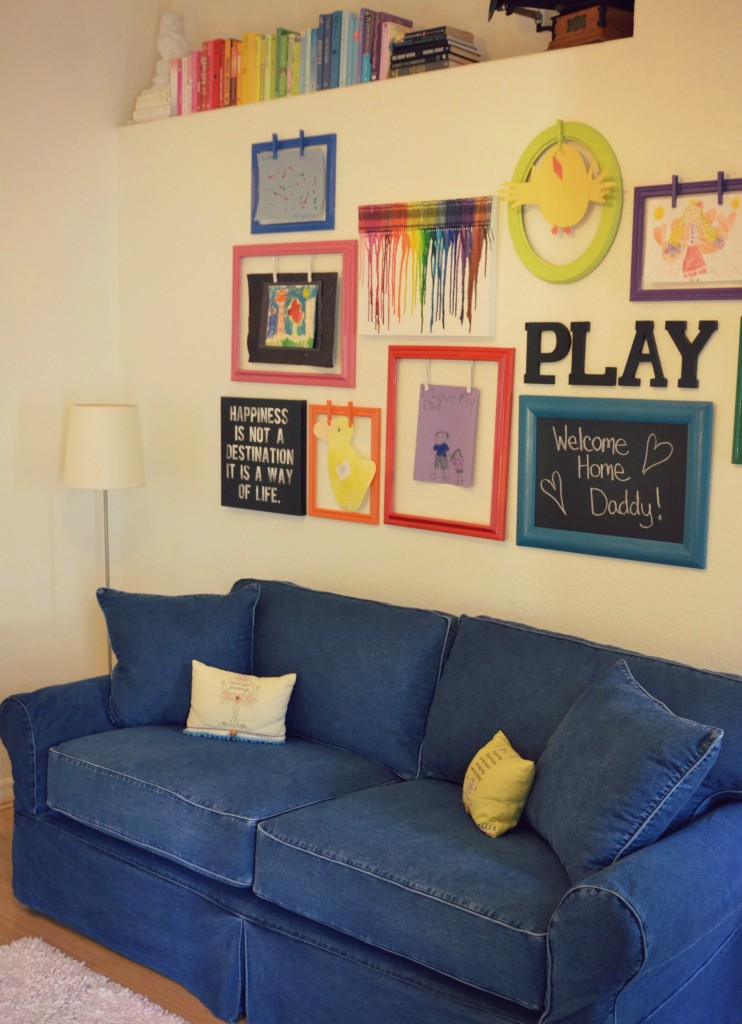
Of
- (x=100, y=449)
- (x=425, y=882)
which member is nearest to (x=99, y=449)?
(x=100, y=449)

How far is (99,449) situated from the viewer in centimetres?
390

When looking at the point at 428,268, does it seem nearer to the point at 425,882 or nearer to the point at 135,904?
the point at 425,882

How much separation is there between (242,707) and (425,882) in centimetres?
98

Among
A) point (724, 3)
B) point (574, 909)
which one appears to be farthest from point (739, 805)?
point (724, 3)

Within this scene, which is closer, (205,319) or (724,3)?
(724,3)

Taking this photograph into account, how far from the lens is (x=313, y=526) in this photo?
382 centimetres

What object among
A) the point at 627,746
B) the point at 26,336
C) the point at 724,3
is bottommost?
the point at 627,746

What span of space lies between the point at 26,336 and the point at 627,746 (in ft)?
8.59

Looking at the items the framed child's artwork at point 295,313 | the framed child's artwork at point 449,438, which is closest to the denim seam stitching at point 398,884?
the framed child's artwork at point 449,438

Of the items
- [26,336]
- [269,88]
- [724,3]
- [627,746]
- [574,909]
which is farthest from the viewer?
[26,336]

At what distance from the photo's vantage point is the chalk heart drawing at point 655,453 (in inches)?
116

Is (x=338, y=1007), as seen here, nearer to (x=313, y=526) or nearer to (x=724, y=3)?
(x=313, y=526)

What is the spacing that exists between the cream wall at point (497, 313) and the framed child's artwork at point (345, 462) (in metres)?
0.06

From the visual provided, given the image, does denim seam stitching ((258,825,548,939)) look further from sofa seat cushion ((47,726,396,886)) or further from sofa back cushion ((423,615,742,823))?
sofa back cushion ((423,615,742,823))
